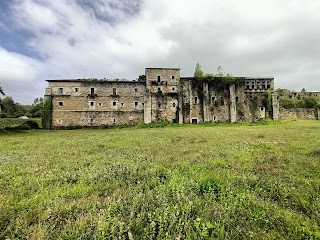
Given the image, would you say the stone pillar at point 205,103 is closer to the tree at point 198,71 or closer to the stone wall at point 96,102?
the tree at point 198,71

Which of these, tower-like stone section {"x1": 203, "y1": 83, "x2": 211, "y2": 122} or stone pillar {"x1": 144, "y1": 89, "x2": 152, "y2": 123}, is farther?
tower-like stone section {"x1": 203, "y1": 83, "x2": 211, "y2": 122}

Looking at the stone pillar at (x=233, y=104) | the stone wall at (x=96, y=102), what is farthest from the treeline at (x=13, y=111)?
the stone pillar at (x=233, y=104)

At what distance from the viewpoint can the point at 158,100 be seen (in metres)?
42.6

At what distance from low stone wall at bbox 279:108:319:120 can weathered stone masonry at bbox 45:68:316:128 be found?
290 cm

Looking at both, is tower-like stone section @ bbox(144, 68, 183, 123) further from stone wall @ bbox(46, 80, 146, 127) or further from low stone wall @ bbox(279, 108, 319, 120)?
low stone wall @ bbox(279, 108, 319, 120)

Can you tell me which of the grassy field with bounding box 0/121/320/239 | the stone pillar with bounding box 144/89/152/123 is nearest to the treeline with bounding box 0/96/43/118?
the stone pillar with bounding box 144/89/152/123

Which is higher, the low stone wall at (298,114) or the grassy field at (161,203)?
the low stone wall at (298,114)

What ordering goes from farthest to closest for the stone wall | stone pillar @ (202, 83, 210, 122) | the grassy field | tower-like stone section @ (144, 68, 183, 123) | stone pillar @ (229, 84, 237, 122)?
stone pillar @ (229, 84, 237, 122)
stone pillar @ (202, 83, 210, 122)
tower-like stone section @ (144, 68, 183, 123)
the stone wall
the grassy field

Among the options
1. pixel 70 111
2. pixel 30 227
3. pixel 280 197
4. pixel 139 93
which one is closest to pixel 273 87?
pixel 139 93

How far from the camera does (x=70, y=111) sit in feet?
135

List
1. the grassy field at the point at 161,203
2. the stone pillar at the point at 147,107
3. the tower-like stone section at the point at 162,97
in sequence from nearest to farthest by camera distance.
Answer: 1. the grassy field at the point at 161,203
2. the stone pillar at the point at 147,107
3. the tower-like stone section at the point at 162,97

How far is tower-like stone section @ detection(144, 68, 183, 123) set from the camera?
4241 cm

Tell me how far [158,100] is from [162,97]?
3.70 ft

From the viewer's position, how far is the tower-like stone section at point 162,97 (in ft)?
139
